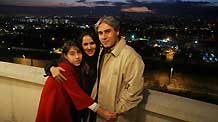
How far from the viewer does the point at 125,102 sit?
76.5 inches

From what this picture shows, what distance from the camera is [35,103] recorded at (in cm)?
294

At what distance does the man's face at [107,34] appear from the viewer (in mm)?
1924

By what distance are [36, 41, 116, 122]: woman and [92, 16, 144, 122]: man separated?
0.12 meters

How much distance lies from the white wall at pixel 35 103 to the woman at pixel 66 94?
36 centimetres

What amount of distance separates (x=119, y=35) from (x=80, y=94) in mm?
536

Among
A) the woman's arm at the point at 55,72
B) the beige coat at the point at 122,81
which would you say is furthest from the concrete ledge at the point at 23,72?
the beige coat at the point at 122,81

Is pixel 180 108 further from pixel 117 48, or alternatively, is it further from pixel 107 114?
pixel 117 48

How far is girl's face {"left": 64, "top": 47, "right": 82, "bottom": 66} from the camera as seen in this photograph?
2.11 meters

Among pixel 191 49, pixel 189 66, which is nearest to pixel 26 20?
pixel 191 49

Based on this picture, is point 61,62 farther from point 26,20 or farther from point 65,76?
point 26,20

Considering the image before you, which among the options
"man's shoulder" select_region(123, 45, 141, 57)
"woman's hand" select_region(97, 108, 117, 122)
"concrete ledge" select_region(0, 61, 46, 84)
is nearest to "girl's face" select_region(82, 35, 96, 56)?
"man's shoulder" select_region(123, 45, 141, 57)

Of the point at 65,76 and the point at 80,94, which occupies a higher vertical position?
the point at 65,76

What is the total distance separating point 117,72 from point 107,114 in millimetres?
366

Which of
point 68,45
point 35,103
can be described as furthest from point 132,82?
point 35,103
